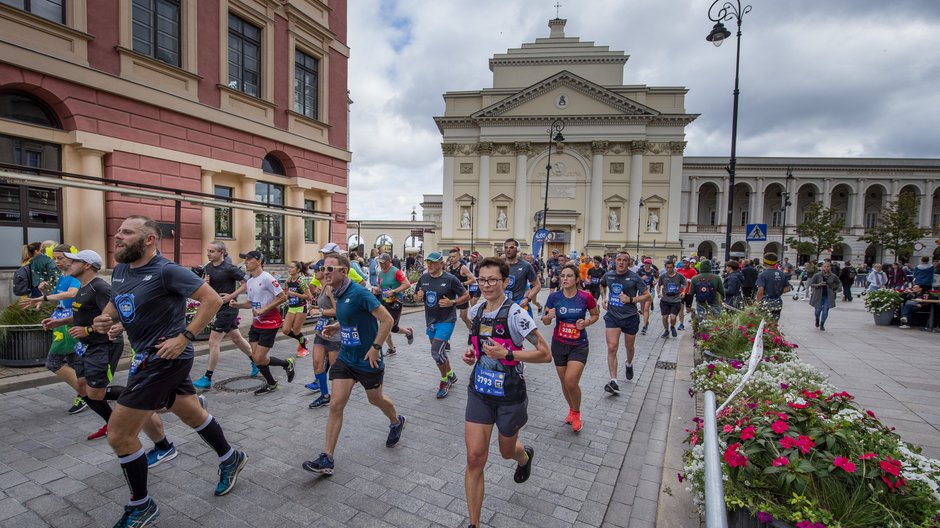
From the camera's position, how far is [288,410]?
226 inches

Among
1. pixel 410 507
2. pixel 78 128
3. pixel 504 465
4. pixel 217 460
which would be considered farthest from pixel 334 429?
pixel 78 128

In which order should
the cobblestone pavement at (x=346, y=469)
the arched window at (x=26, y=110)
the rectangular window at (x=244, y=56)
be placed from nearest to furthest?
the cobblestone pavement at (x=346, y=469), the arched window at (x=26, y=110), the rectangular window at (x=244, y=56)

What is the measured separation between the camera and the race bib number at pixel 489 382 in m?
3.34

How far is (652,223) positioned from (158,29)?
46356mm

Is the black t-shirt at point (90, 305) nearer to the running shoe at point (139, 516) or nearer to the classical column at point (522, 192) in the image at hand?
the running shoe at point (139, 516)

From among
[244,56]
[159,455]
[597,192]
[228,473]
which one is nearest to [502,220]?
[597,192]

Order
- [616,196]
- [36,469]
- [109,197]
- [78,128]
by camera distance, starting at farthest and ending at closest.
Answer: [616,196] < [109,197] < [78,128] < [36,469]

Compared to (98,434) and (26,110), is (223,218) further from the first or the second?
(98,434)

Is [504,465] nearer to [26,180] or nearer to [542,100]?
[26,180]

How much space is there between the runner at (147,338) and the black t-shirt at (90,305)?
1265 mm

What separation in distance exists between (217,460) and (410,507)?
7.08 feet

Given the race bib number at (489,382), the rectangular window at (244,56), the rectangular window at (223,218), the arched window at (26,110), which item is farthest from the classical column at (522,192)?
the race bib number at (489,382)

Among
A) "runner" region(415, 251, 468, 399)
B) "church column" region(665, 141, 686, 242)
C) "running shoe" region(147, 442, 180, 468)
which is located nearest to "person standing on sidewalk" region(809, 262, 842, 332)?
"runner" region(415, 251, 468, 399)

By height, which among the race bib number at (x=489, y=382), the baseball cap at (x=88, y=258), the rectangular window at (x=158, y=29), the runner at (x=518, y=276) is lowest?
the race bib number at (x=489, y=382)
